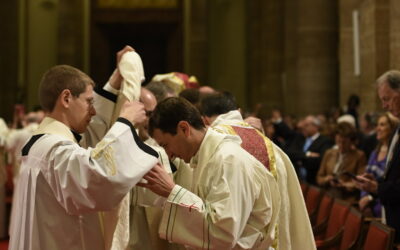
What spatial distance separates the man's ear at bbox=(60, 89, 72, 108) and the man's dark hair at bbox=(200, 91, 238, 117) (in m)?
1.43

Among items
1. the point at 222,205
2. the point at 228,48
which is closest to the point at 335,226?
the point at 222,205

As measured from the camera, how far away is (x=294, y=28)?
19.0 metres

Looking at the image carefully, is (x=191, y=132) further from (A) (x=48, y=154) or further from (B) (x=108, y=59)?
(B) (x=108, y=59)

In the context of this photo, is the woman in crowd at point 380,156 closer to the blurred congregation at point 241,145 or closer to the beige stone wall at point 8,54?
the blurred congregation at point 241,145

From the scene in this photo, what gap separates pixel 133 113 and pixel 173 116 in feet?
0.60

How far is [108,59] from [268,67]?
8.84 metres

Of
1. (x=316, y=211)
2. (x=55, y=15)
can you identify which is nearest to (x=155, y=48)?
(x=55, y=15)

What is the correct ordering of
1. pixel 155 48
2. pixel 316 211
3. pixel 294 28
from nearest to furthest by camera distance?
pixel 316 211 < pixel 294 28 < pixel 155 48

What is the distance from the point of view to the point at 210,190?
3.23 meters

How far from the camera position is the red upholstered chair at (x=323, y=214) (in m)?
6.92

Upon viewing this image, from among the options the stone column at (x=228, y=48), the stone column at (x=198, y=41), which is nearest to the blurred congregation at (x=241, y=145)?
the stone column at (x=228, y=48)

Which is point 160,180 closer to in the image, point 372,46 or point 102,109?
point 102,109

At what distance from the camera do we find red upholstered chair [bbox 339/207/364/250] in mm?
5562

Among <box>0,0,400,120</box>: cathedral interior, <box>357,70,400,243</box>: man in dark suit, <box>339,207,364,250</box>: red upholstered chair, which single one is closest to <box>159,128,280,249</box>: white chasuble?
<box>339,207,364,250</box>: red upholstered chair
